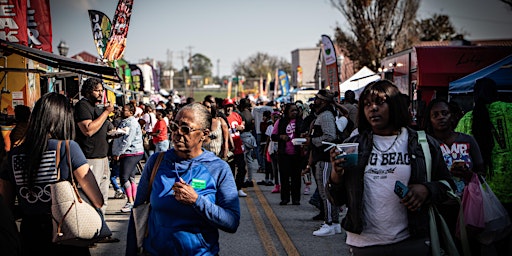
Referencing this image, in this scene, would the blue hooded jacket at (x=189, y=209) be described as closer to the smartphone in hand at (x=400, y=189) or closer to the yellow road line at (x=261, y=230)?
the smartphone in hand at (x=400, y=189)

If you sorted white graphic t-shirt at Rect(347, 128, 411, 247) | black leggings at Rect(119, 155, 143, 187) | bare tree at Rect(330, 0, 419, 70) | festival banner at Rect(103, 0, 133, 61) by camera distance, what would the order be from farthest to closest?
bare tree at Rect(330, 0, 419, 70) → festival banner at Rect(103, 0, 133, 61) → black leggings at Rect(119, 155, 143, 187) → white graphic t-shirt at Rect(347, 128, 411, 247)

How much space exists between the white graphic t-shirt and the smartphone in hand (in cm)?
8

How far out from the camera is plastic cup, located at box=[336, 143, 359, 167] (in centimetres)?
354

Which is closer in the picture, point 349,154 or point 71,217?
point 349,154

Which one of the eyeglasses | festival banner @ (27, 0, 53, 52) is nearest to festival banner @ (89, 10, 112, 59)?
festival banner @ (27, 0, 53, 52)

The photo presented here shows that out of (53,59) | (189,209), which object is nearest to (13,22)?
(53,59)

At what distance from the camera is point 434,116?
564 cm

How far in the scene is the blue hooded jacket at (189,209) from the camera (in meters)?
3.58

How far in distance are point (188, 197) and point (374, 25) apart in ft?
114

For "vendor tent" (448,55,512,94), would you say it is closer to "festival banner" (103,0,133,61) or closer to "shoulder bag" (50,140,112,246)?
"festival banner" (103,0,133,61)

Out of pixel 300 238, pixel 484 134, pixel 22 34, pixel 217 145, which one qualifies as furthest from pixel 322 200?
pixel 22 34

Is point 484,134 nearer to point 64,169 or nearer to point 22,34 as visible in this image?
point 64,169

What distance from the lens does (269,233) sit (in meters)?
9.11

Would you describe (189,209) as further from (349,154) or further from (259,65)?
(259,65)
